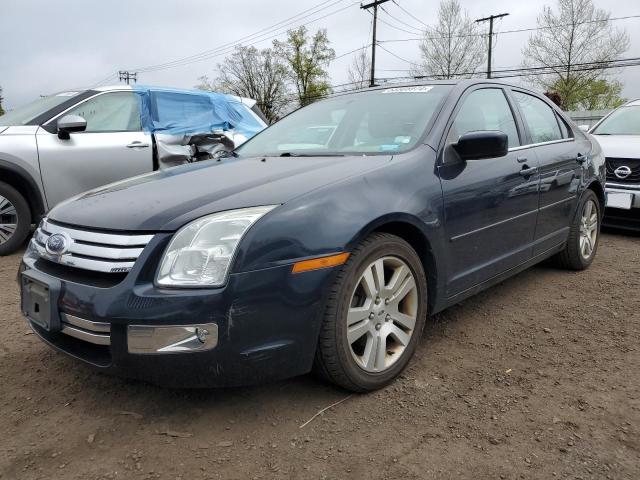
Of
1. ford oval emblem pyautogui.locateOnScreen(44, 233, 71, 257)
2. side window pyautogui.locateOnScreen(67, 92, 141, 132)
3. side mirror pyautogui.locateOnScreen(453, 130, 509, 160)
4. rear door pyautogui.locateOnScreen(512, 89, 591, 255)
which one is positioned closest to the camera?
ford oval emblem pyautogui.locateOnScreen(44, 233, 71, 257)

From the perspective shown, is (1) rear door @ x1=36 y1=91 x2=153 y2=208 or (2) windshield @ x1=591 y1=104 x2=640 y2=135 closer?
(1) rear door @ x1=36 y1=91 x2=153 y2=208

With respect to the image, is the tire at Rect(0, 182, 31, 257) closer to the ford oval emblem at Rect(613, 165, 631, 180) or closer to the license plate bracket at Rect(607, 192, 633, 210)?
the license plate bracket at Rect(607, 192, 633, 210)

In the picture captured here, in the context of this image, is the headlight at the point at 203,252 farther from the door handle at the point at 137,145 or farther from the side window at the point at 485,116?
the door handle at the point at 137,145

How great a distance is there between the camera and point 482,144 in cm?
268

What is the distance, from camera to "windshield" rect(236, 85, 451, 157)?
2.87 meters

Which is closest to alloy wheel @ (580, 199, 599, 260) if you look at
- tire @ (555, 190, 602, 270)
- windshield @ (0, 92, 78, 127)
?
tire @ (555, 190, 602, 270)

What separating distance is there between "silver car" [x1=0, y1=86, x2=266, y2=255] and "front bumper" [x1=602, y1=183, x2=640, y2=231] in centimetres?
437

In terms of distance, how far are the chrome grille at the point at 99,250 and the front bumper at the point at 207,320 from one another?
5cm

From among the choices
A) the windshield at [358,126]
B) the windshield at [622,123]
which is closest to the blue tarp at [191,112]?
the windshield at [358,126]

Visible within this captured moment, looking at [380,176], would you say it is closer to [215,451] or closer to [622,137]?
[215,451]

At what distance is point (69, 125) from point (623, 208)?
5745mm

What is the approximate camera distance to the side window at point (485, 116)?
2.99 metres

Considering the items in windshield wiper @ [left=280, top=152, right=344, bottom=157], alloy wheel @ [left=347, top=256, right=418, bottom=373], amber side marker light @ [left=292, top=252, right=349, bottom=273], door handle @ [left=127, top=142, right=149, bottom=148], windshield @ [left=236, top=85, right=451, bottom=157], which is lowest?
alloy wheel @ [left=347, top=256, right=418, bottom=373]

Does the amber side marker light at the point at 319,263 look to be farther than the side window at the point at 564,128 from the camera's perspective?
No
